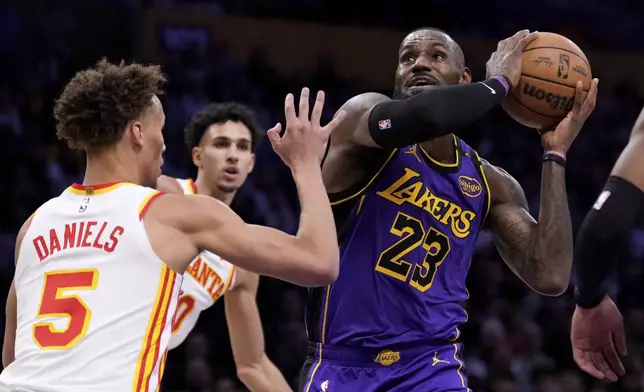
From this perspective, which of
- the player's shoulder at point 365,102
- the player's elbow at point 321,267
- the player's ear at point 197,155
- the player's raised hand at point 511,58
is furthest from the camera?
the player's ear at point 197,155

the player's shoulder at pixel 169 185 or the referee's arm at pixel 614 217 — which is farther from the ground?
the referee's arm at pixel 614 217

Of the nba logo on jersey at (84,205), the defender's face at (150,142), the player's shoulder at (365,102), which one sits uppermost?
the player's shoulder at (365,102)

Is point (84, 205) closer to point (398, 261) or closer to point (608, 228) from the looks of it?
point (398, 261)

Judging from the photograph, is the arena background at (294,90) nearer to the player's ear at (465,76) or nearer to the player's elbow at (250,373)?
the player's elbow at (250,373)

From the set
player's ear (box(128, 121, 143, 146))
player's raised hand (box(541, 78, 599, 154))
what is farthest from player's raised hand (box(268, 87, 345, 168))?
player's raised hand (box(541, 78, 599, 154))

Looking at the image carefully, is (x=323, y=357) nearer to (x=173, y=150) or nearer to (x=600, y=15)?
(x=173, y=150)

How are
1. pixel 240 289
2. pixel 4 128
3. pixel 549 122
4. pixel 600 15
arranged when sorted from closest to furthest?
pixel 549 122 < pixel 240 289 < pixel 4 128 < pixel 600 15

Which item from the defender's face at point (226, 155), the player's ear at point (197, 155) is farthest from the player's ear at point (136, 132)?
the player's ear at point (197, 155)

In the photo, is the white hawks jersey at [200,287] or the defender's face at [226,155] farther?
the defender's face at [226,155]

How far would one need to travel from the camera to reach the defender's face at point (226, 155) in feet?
19.5

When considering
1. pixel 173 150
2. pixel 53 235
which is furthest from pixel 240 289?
pixel 173 150

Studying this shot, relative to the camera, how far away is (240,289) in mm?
5648

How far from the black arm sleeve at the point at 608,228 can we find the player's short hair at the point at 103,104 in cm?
151

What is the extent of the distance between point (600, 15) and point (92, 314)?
1307 cm
